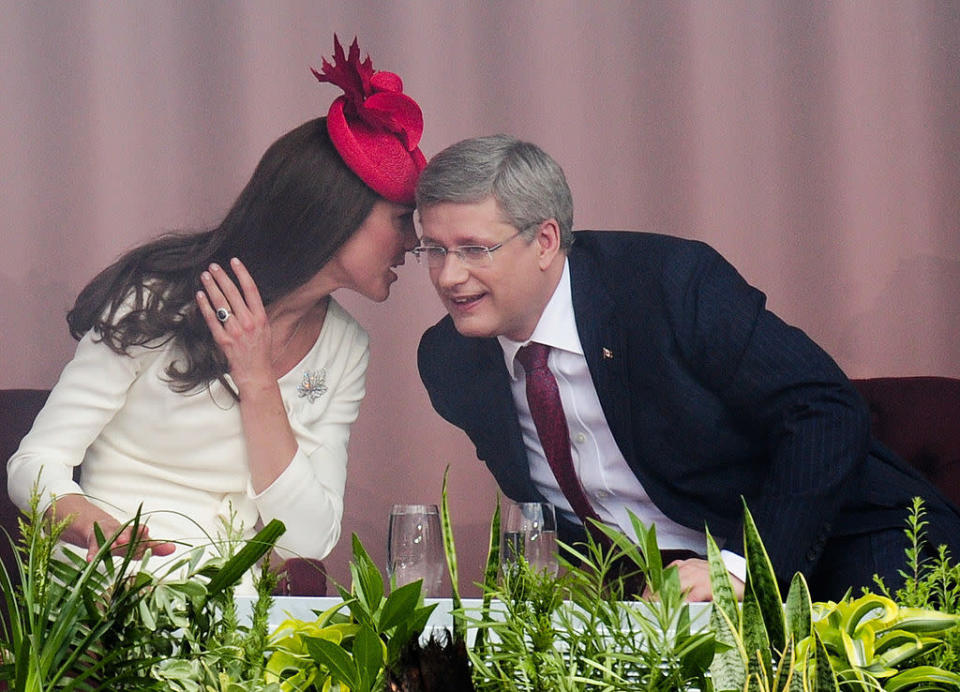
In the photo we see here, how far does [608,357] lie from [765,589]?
168 centimetres

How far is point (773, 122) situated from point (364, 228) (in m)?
0.93

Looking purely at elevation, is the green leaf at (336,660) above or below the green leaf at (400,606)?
below

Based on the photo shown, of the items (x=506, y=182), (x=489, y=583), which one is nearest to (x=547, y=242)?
(x=506, y=182)

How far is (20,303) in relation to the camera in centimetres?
230

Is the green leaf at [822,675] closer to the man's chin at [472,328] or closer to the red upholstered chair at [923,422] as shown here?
the man's chin at [472,328]

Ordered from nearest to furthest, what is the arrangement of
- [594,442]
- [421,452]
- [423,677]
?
[423,677]
[594,442]
[421,452]

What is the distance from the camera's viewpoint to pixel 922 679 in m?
0.41

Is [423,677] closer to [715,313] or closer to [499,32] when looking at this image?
[715,313]

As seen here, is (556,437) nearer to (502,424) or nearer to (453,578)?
(502,424)

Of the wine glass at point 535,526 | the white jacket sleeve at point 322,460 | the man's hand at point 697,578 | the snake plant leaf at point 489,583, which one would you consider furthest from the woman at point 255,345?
the snake plant leaf at point 489,583

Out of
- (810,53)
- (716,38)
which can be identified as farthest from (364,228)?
(810,53)

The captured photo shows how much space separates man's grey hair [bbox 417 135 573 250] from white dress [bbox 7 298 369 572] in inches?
16.4

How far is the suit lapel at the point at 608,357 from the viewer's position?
208cm

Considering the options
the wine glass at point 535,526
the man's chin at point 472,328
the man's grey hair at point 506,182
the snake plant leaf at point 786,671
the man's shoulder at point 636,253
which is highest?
the man's grey hair at point 506,182
